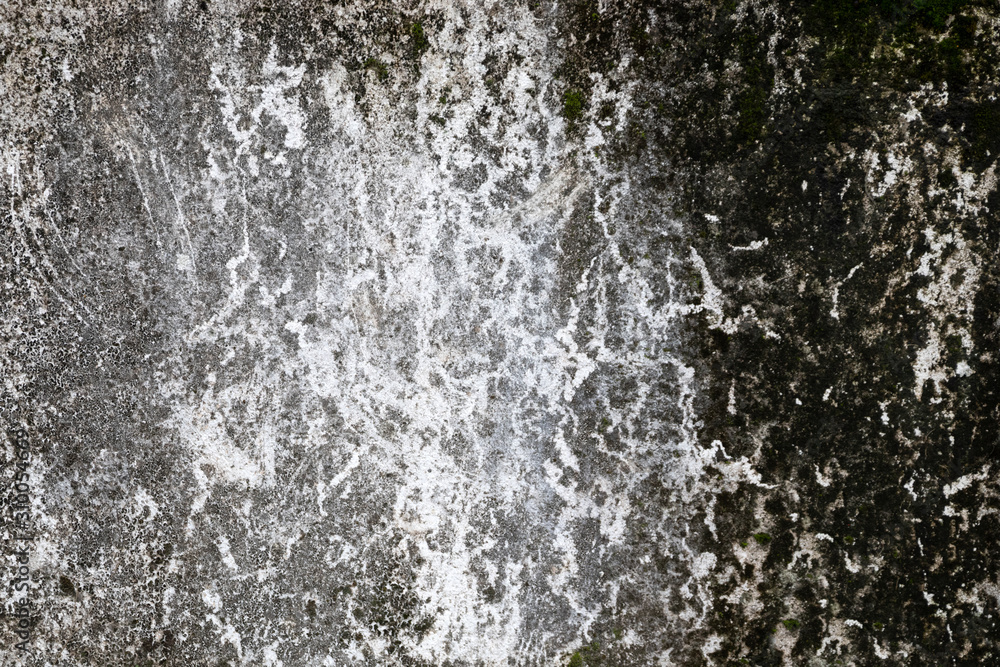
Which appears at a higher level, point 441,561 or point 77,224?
point 77,224

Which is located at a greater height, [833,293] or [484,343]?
[833,293]

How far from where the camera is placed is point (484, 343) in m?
3.06

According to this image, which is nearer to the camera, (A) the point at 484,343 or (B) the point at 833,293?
(B) the point at 833,293

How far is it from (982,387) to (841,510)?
3.01ft

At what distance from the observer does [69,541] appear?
3.10 m

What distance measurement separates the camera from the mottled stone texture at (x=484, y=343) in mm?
2928

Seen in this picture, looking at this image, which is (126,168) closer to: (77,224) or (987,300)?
(77,224)

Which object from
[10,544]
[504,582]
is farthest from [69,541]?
[504,582]

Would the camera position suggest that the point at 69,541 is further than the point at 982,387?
Yes

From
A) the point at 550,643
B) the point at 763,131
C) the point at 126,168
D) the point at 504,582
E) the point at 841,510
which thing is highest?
the point at 763,131

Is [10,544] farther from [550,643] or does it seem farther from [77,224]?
[550,643]

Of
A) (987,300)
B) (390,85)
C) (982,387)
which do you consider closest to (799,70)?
(987,300)

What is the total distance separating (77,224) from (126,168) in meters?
0.39

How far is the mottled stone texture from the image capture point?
2928mm
